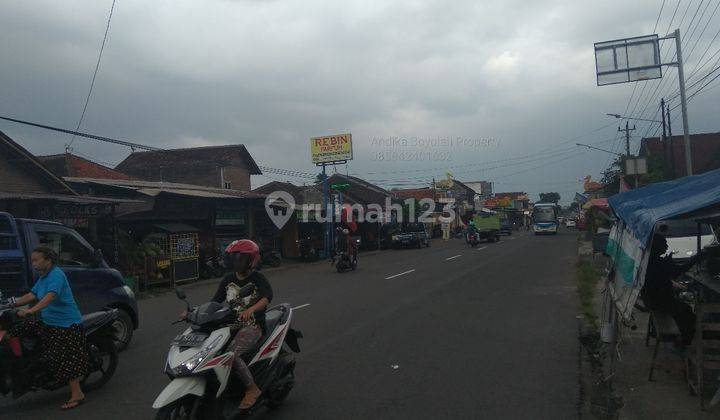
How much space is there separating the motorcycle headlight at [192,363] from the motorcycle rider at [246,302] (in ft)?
1.10

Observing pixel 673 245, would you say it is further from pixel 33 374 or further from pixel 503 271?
pixel 33 374

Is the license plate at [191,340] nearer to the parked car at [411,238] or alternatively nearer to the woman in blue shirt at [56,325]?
the woman in blue shirt at [56,325]

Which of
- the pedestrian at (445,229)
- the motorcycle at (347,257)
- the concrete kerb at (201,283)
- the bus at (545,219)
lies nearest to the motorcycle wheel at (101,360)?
the concrete kerb at (201,283)

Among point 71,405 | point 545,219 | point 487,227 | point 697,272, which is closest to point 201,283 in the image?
point 71,405

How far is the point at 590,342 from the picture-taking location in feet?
27.5

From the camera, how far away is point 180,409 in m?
4.39

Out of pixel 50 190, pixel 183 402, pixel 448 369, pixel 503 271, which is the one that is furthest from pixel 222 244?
pixel 183 402

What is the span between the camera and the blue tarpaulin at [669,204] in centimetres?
500

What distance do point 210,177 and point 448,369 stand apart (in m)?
41.1

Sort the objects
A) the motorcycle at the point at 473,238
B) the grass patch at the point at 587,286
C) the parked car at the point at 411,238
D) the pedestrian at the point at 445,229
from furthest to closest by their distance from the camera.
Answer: the pedestrian at the point at 445,229, the parked car at the point at 411,238, the motorcycle at the point at 473,238, the grass patch at the point at 587,286

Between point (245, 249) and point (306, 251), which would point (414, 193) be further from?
point (245, 249)

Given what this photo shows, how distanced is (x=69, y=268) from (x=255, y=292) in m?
3.94

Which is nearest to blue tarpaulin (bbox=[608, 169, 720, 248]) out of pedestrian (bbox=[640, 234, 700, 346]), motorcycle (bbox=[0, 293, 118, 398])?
pedestrian (bbox=[640, 234, 700, 346])

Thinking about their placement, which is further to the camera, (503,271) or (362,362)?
(503,271)
